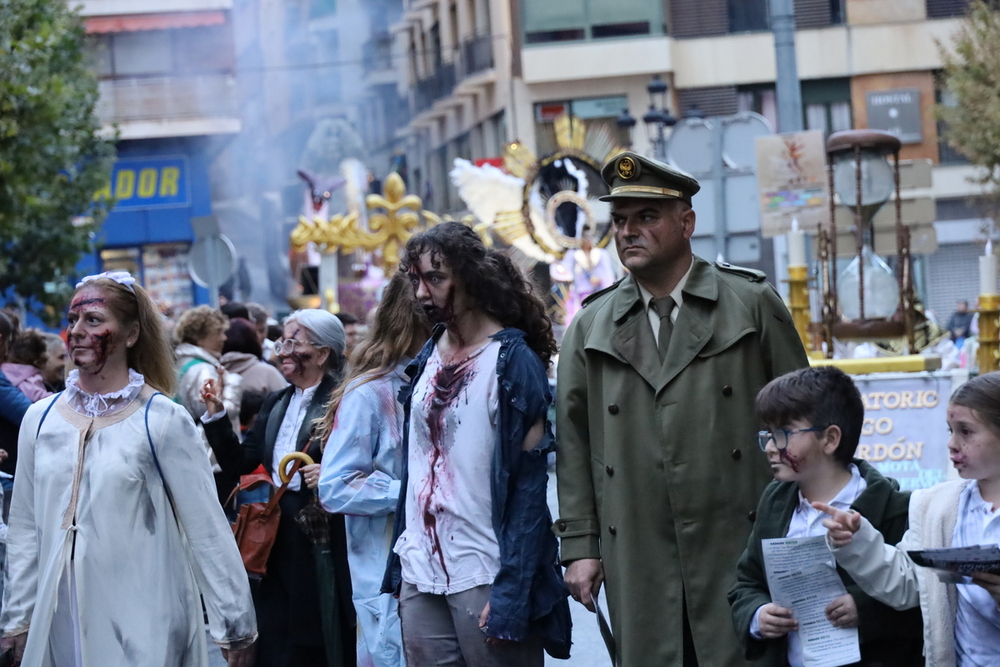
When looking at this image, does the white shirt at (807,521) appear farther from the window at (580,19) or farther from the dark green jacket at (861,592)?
the window at (580,19)

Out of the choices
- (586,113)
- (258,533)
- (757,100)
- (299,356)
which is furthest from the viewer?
(757,100)

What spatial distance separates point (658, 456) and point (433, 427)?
2.32 ft

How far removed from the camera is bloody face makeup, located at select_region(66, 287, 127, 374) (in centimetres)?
470

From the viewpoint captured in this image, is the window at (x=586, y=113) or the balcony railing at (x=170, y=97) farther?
the balcony railing at (x=170, y=97)

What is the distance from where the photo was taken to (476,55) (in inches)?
1671

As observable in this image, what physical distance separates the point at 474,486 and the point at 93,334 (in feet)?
4.05

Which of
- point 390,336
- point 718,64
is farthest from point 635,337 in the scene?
point 718,64

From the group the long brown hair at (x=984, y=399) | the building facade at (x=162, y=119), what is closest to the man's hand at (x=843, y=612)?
the long brown hair at (x=984, y=399)

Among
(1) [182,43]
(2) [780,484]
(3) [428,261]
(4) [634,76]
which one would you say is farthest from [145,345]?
(1) [182,43]

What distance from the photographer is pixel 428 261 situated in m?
4.84

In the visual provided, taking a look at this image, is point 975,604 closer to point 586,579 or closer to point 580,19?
point 586,579

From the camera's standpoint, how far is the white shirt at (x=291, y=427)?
253 inches

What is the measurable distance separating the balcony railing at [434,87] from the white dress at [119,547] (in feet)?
134

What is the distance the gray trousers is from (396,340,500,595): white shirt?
47 millimetres
